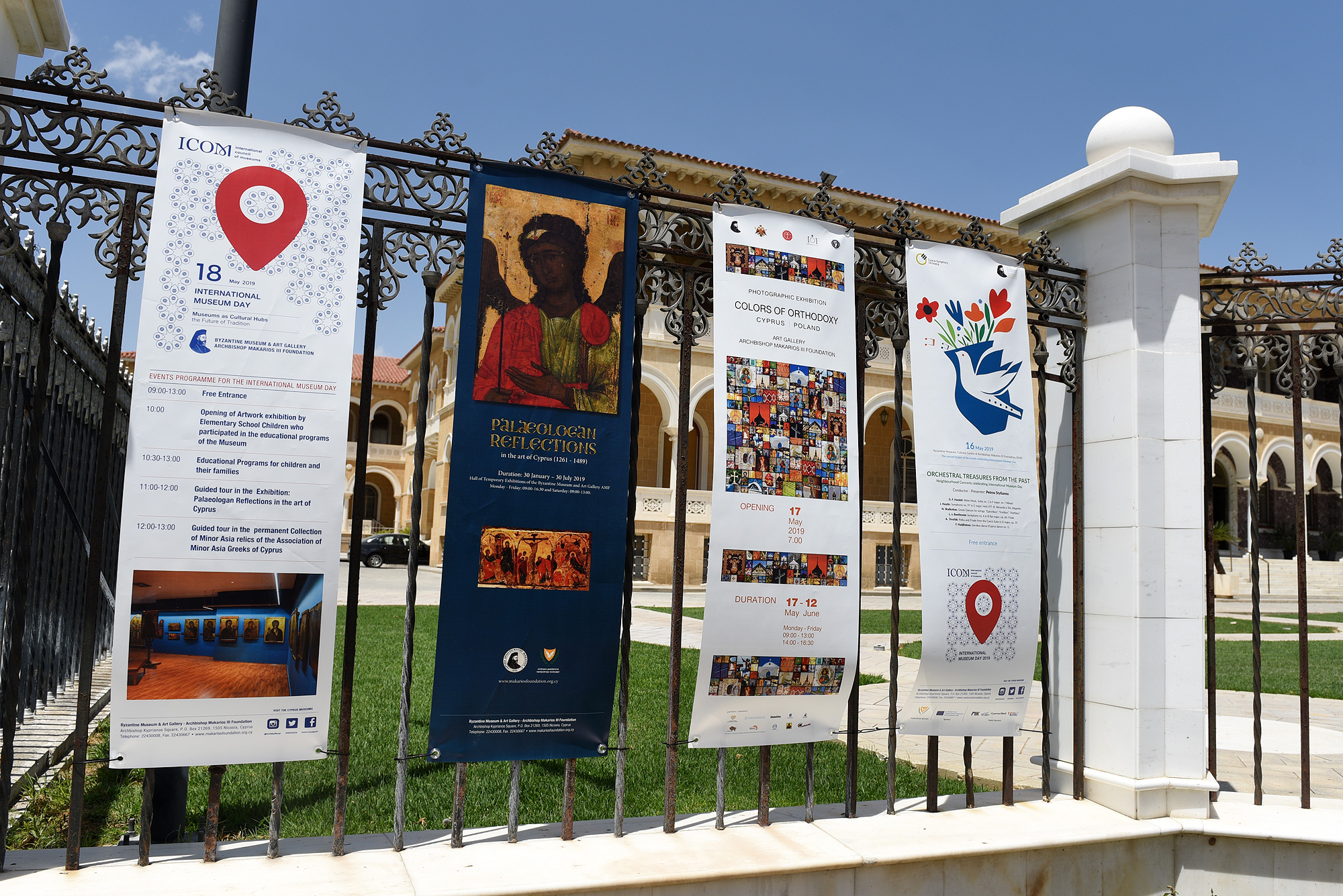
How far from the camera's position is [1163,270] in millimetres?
4148

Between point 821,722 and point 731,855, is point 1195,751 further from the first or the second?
point 731,855

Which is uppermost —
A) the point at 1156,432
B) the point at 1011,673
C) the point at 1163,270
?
the point at 1163,270

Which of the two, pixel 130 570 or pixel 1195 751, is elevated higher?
pixel 130 570

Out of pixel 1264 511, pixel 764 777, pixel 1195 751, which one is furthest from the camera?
pixel 1264 511

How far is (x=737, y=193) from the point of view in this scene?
363 centimetres

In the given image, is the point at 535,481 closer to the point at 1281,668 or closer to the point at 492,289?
the point at 492,289

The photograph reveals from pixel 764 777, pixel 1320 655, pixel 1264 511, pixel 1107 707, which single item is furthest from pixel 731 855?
pixel 1264 511

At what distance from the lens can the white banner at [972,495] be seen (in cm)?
383

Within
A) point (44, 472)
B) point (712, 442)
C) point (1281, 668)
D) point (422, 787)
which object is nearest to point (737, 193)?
point (422, 787)

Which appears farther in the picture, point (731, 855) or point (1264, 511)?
point (1264, 511)

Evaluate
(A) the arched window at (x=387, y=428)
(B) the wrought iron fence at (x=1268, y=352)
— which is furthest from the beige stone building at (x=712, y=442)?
(B) the wrought iron fence at (x=1268, y=352)

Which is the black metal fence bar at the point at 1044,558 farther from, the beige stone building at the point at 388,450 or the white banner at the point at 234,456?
the beige stone building at the point at 388,450

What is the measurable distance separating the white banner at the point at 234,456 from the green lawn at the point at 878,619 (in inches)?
369

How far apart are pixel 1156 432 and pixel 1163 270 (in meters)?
0.77
